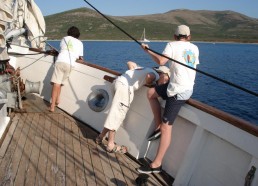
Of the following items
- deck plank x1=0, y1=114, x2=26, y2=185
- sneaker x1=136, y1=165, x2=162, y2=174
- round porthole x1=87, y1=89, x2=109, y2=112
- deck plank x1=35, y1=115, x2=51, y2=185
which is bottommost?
deck plank x1=0, y1=114, x2=26, y2=185

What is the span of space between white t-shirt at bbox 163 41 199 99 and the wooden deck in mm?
1041

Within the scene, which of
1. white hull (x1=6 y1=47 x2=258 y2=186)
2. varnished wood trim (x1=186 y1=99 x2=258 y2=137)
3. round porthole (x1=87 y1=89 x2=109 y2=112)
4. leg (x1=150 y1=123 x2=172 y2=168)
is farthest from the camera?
round porthole (x1=87 y1=89 x2=109 y2=112)

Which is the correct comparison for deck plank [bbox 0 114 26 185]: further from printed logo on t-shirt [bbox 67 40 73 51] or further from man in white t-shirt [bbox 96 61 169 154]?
printed logo on t-shirt [bbox 67 40 73 51]

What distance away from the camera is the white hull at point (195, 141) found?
2.72 m

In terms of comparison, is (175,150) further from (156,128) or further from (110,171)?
(110,171)

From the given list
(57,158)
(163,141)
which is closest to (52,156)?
(57,158)

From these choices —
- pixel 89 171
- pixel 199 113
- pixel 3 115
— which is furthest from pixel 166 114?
pixel 3 115

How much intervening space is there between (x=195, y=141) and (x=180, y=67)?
0.78 meters

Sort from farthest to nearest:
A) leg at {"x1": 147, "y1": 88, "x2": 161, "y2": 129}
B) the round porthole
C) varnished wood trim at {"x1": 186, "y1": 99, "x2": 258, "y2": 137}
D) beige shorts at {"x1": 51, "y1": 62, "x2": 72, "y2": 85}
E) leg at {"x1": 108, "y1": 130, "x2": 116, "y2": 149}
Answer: beige shorts at {"x1": 51, "y1": 62, "x2": 72, "y2": 85} < the round porthole < leg at {"x1": 108, "y1": 130, "x2": 116, "y2": 149} < leg at {"x1": 147, "y1": 88, "x2": 161, "y2": 129} < varnished wood trim at {"x1": 186, "y1": 99, "x2": 258, "y2": 137}

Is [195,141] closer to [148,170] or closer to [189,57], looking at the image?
[148,170]

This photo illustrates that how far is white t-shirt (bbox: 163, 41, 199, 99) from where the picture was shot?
10.3 feet

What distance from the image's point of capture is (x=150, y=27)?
14950cm

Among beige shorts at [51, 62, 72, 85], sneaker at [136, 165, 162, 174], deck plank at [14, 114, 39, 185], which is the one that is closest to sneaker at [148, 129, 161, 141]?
sneaker at [136, 165, 162, 174]

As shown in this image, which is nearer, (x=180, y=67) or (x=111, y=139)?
(x=180, y=67)
